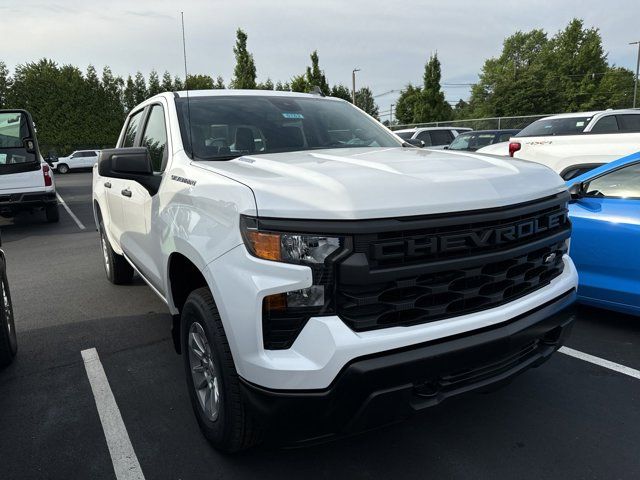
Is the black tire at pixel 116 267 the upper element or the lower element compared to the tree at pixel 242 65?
lower

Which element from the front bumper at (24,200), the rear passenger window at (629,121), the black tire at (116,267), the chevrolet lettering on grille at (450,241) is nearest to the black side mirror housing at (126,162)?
the chevrolet lettering on grille at (450,241)

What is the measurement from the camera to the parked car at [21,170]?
10945mm

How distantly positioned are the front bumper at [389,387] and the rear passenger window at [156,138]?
1.92 metres

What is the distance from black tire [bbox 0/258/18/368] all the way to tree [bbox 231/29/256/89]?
2800cm

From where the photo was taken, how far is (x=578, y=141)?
25.6 feet

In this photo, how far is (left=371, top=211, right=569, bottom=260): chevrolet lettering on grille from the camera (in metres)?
1.97

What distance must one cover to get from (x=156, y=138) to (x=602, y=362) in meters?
3.62

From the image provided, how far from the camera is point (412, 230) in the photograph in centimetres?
200

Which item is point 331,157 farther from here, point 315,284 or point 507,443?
point 507,443

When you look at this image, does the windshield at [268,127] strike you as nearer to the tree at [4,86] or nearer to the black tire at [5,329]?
the black tire at [5,329]

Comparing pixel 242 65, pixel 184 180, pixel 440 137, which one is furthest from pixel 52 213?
pixel 242 65

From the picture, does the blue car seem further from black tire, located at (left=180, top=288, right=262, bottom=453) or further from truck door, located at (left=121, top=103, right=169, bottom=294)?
truck door, located at (left=121, top=103, right=169, bottom=294)

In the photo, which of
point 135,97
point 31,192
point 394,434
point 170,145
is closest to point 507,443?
point 394,434

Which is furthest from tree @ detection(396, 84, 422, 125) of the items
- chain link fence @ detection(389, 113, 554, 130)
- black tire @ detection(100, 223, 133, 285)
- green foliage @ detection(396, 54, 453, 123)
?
black tire @ detection(100, 223, 133, 285)
